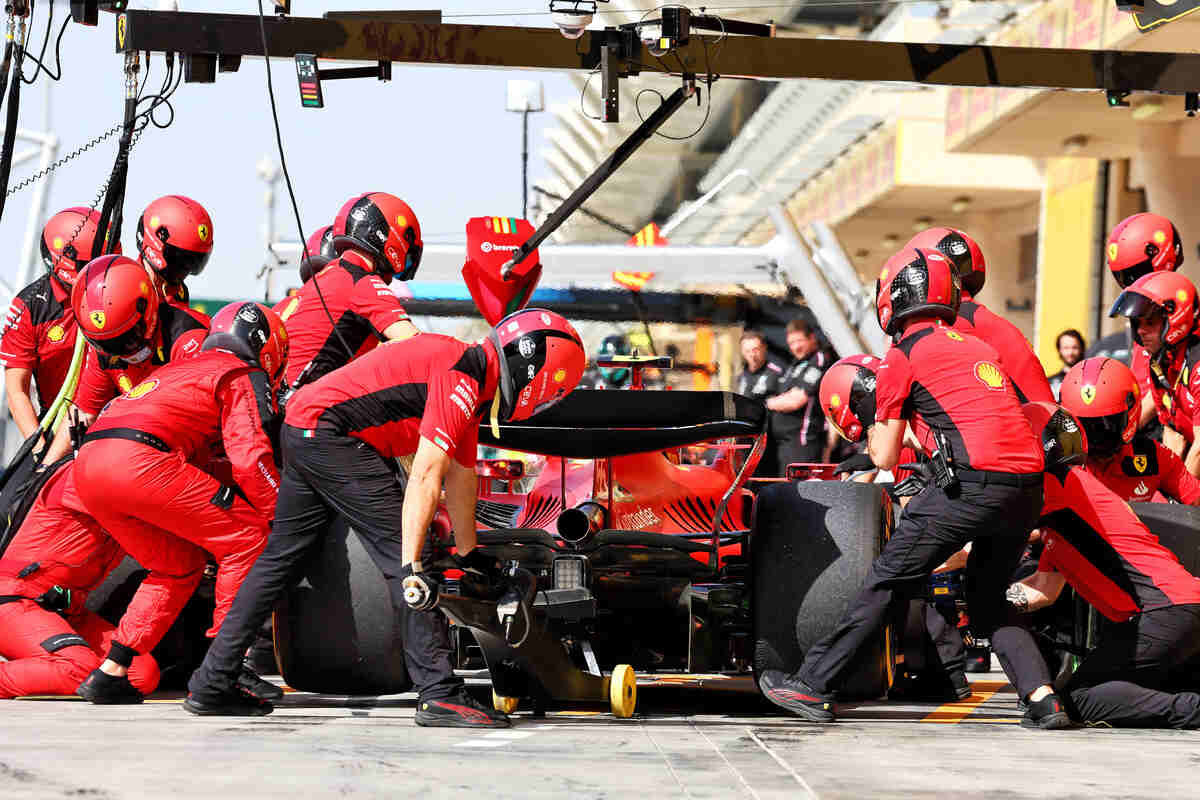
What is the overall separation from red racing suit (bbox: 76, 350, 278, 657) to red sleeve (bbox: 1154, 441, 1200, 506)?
3.72 metres

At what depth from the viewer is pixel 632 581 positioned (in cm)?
596

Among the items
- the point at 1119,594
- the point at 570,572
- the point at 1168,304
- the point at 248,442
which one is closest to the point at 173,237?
the point at 248,442

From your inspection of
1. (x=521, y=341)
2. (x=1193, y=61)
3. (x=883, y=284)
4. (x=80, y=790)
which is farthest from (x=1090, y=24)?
(x=80, y=790)

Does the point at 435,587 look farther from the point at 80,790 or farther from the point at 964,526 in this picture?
the point at 964,526

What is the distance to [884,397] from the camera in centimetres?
597

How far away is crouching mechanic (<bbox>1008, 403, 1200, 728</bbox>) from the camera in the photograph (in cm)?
589

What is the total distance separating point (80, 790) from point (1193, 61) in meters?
6.36

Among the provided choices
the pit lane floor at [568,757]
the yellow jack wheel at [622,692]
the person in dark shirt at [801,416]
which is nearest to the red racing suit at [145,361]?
the pit lane floor at [568,757]

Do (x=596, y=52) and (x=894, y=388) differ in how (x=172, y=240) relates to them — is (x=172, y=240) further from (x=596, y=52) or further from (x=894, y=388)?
(x=894, y=388)

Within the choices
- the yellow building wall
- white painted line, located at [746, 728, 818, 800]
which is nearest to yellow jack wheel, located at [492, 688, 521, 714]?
white painted line, located at [746, 728, 818, 800]

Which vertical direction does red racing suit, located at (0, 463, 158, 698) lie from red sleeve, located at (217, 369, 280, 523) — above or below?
below

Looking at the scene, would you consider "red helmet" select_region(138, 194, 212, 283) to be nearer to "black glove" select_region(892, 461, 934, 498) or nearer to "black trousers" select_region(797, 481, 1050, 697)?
"black glove" select_region(892, 461, 934, 498)

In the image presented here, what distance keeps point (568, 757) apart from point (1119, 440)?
3137 mm

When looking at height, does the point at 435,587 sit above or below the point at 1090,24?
below
